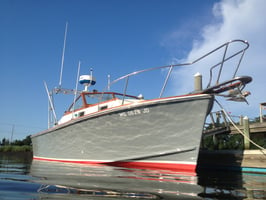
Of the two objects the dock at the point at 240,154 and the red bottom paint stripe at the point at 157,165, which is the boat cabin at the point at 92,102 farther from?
the dock at the point at 240,154

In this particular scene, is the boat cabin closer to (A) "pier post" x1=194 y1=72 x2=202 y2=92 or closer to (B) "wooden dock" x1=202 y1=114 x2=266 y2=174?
(A) "pier post" x1=194 y1=72 x2=202 y2=92

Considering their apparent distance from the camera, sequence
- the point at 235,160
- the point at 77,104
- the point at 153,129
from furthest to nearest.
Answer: the point at 77,104, the point at 235,160, the point at 153,129

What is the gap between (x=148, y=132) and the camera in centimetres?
879

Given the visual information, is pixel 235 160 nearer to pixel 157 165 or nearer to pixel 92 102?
pixel 157 165

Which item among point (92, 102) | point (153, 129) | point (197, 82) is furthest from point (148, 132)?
point (92, 102)

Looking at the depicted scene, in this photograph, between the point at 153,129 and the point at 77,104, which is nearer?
the point at 153,129

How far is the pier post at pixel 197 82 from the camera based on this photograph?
28.4 ft

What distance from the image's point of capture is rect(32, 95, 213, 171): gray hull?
828 cm

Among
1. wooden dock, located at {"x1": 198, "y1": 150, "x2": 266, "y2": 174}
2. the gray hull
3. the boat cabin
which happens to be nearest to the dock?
wooden dock, located at {"x1": 198, "y1": 150, "x2": 266, "y2": 174}

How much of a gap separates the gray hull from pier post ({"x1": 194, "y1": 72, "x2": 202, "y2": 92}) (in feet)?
2.08

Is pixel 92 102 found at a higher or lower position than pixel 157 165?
higher

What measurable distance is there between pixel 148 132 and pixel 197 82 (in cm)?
261

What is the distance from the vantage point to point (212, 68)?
8.60 meters

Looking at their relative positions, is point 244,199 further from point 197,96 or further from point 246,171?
point 246,171
